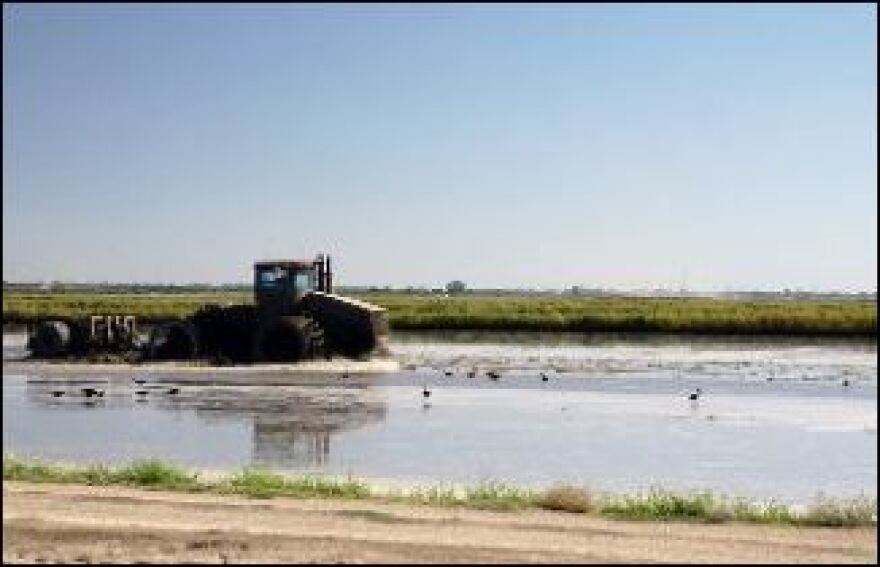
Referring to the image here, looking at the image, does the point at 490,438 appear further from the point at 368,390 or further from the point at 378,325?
the point at 378,325

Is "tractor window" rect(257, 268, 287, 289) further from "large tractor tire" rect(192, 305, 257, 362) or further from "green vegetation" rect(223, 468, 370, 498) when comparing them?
"green vegetation" rect(223, 468, 370, 498)

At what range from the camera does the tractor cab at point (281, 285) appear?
40.7 metres

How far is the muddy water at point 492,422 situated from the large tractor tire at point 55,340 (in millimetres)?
776

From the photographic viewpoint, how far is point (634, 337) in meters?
64.6

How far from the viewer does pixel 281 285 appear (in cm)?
4106

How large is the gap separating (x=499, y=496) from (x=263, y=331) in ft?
86.4

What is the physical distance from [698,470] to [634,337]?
1815 inches

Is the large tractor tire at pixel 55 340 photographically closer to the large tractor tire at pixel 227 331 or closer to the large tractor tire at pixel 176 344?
the large tractor tire at pixel 176 344

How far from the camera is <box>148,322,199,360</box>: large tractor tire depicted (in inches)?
1629

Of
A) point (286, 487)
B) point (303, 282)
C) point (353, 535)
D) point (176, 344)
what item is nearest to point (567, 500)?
point (353, 535)

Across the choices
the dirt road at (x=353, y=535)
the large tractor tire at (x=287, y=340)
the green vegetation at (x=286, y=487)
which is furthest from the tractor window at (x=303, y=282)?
the dirt road at (x=353, y=535)

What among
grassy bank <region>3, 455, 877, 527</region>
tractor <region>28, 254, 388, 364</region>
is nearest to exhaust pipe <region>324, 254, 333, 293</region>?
tractor <region>28, 254, 388, 364</region>

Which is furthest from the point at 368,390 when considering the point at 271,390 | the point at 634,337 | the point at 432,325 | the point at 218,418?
the point at 432,325

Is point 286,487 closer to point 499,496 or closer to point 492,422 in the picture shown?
point 499,496
